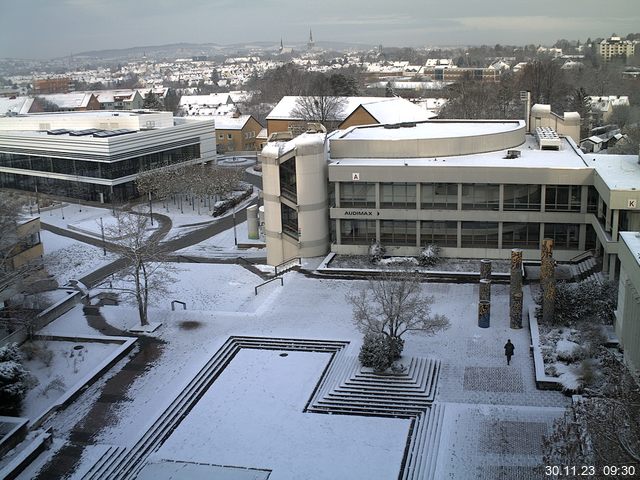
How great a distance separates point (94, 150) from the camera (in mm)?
57125

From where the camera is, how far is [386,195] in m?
38.4

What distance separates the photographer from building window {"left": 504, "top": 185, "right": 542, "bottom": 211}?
120 ft

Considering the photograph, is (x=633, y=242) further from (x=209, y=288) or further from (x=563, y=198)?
(x=209, y=288)

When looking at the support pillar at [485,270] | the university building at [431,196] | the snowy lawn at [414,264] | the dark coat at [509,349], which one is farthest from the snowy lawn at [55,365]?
the dark coat at [509,349]

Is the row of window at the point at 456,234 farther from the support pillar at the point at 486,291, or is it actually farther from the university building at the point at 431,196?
the support pillar at the point at 486,291

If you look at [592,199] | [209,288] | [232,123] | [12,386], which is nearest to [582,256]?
[592,199]

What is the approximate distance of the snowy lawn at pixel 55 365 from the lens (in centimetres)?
2467

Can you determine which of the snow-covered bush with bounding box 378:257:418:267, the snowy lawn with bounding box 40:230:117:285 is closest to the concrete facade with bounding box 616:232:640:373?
the snow-covered bush with bounding box 378:257:418:267

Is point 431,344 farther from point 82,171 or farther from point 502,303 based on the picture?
Answer: point 82,171

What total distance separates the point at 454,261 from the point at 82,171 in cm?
3449

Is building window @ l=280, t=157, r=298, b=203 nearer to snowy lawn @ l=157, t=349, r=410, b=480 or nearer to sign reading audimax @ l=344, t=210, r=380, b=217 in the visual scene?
sign reading audimax @ l=344, t=210, r=380, b=217

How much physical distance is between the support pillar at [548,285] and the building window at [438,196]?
946 cm

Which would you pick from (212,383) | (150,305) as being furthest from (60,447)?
(150,305)

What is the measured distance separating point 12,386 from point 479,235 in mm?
23732
